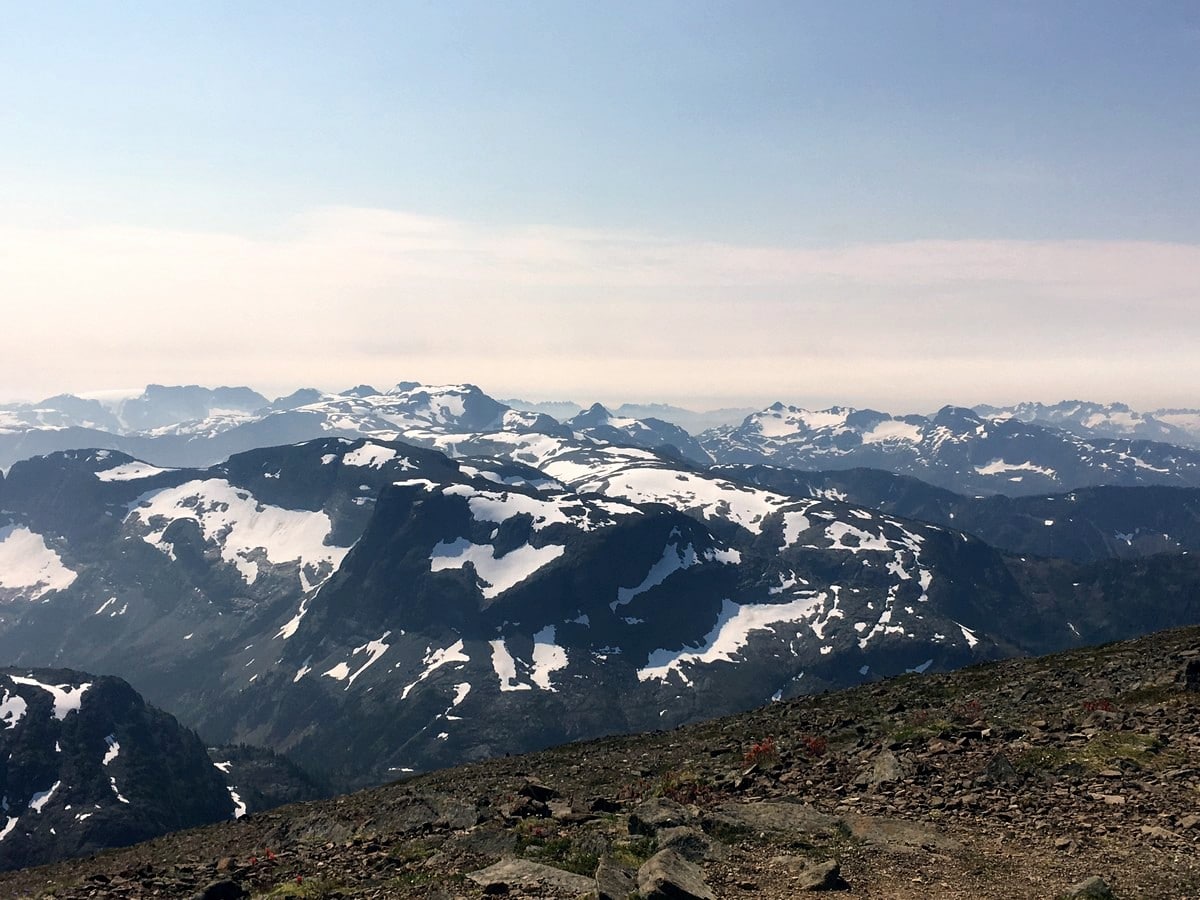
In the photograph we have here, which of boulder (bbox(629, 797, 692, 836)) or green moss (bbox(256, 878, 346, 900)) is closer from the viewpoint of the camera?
green moss (bbox(256, 878, 346, 900))

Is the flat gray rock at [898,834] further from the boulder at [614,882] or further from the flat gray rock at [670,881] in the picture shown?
the boulder at [614,882]

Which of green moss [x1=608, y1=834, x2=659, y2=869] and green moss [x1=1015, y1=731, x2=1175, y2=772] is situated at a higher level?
green moss [x1=1015, y1=731, x2=1175, y2=772]

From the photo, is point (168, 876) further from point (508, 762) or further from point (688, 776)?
point (508, 762)

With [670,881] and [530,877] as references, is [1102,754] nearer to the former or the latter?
[670,881]

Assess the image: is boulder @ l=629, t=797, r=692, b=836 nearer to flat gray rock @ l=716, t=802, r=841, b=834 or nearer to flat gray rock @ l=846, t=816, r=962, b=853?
flat gray rock @ l=716, t=802, r=841, b=834

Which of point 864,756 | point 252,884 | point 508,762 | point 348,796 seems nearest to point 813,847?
point 864,756

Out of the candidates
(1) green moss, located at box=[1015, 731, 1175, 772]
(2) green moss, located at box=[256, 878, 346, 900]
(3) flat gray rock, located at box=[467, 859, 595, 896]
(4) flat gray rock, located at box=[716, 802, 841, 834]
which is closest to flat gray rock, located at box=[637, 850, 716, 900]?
(3) flat gray rock, located at box=[467, 859, 595, 896]

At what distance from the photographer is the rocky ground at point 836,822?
20.3 meters

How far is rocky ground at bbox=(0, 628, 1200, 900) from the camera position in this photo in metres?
20.3

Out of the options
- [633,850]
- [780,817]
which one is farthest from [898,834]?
[633,850]

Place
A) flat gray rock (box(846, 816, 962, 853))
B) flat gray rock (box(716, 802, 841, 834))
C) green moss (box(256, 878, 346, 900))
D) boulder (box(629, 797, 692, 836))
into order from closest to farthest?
flat gray rock (box(846, 816, 962, 853)), green moss (box(256, 878, 346, 900)), flat gray rock (box(716, 802, 841, 834)), boulder (box(629, 797, 692, 836))

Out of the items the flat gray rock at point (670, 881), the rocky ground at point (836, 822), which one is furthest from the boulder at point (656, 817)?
the flat gray rock at point (670, 881)

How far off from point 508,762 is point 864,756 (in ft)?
103

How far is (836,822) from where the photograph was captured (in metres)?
Answer: 24.5
